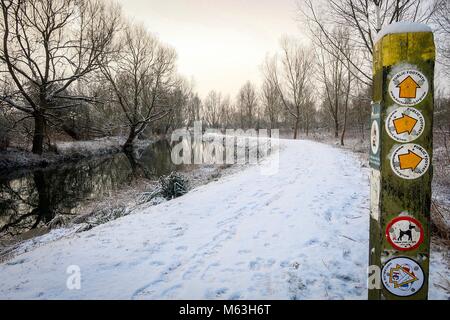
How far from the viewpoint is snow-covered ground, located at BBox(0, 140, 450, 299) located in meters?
2.77

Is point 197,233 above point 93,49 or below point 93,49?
below

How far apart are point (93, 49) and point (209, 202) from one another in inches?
649

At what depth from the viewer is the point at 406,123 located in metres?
1.96

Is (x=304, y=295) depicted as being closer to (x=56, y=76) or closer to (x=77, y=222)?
(x=77, y=222)

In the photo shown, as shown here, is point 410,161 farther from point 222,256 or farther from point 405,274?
point 222,256

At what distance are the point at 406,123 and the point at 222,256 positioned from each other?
2.57 meters

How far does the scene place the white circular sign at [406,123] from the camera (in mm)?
1953

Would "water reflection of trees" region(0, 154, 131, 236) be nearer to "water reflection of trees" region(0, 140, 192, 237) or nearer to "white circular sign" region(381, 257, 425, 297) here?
"water reflection of trees" region(0, 140, 192, 237)

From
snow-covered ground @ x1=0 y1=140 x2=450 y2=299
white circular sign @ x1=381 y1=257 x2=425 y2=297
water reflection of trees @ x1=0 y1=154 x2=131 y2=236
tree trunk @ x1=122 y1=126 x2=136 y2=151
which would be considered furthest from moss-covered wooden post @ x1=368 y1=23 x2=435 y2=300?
tree trunk @ x1=122 y1=126 x2=136 y2=151

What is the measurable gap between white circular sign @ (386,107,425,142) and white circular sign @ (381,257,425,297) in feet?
3.12

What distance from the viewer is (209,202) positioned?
609cm

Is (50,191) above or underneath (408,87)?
underneath

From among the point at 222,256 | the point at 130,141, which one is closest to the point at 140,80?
the point at 130,141
